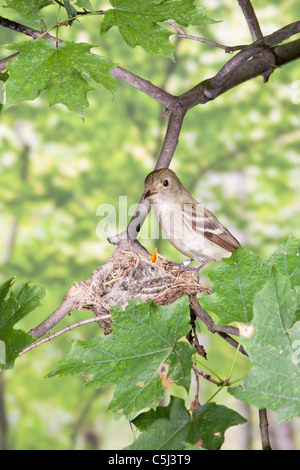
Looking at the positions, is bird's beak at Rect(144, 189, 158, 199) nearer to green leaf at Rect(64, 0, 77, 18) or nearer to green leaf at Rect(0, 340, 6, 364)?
green leaf at Rect(64, 0, 77, 18)

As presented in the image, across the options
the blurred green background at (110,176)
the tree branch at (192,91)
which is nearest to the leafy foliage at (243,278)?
the tree branch at (192,91)

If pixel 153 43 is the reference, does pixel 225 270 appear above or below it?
below

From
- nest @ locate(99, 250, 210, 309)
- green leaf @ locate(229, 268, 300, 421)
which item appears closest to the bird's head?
nest @ locate(99, 250, 210, 309)

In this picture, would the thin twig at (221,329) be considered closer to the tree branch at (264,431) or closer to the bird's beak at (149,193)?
the tree branch at (264,431)

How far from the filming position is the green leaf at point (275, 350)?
21.9 inches

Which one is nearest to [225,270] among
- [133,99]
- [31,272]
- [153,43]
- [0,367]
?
[0,367]

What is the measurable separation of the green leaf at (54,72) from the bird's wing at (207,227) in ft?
3.36

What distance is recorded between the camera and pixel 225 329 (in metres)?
0.87

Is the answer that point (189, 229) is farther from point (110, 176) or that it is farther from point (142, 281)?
point (110, 176)

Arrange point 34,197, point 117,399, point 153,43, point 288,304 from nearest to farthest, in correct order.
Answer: point 288,304, point 117,399, point 153,43, point 34,197

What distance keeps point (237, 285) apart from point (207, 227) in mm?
1258

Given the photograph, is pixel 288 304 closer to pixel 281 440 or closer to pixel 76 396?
pixel 281 440
